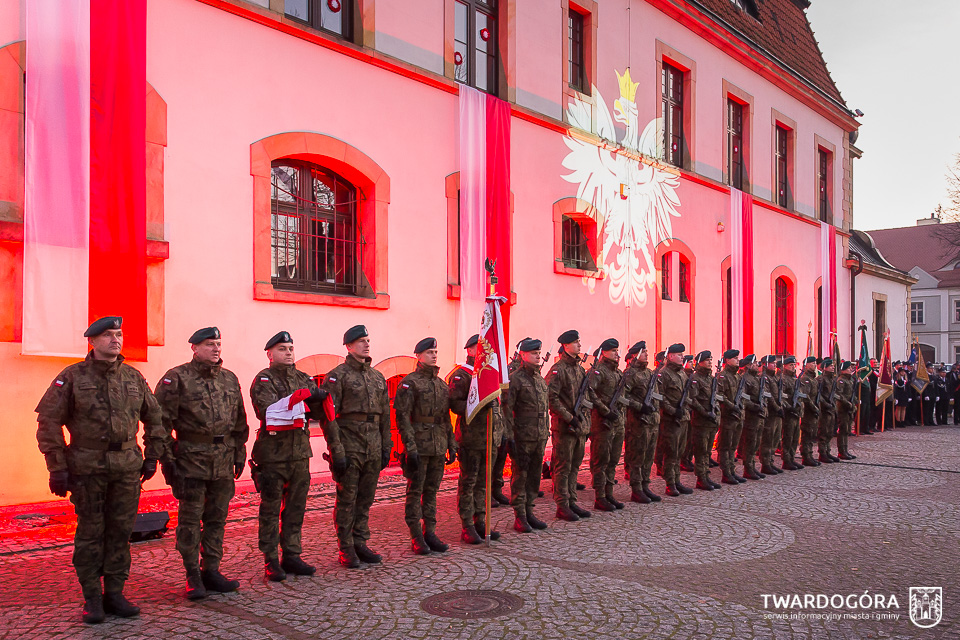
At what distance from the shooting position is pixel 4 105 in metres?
7.98

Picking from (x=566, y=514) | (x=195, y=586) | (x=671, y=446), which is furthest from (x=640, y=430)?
(x=195, y=586)

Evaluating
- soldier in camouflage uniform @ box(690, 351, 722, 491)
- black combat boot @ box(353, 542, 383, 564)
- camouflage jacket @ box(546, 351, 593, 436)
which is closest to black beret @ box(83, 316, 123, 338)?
black combat boot @ box(353, 542, 383, 564)

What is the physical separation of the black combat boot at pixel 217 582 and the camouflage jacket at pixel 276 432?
34.1 inches

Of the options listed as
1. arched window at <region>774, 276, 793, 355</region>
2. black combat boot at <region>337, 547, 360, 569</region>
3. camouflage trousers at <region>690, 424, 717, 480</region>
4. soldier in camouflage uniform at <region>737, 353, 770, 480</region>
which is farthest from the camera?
arched window at <region>774, 276, 793, 355</region>

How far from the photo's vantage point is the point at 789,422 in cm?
1274

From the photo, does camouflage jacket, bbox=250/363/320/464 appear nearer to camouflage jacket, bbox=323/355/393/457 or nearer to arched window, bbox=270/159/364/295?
camouflage jacket, bbox=323/355/393/457

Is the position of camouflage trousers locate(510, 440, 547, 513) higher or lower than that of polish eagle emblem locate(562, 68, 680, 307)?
lower

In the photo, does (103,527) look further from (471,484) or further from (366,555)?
(471,484)

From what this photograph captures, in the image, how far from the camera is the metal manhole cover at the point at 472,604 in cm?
519

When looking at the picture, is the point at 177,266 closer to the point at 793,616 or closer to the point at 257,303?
the point at 257,303

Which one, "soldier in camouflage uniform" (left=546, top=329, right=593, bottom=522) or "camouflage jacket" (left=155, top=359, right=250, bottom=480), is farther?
"soldier in camouflage uniform" (left=546, top=329, right=593, bottom=522)

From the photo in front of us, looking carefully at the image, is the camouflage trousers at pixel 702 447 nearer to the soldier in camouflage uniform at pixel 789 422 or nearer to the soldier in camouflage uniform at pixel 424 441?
the soldier in camouflage uniform at pixel 789 422

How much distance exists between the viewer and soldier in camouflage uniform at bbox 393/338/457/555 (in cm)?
690

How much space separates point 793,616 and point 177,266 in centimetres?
723
